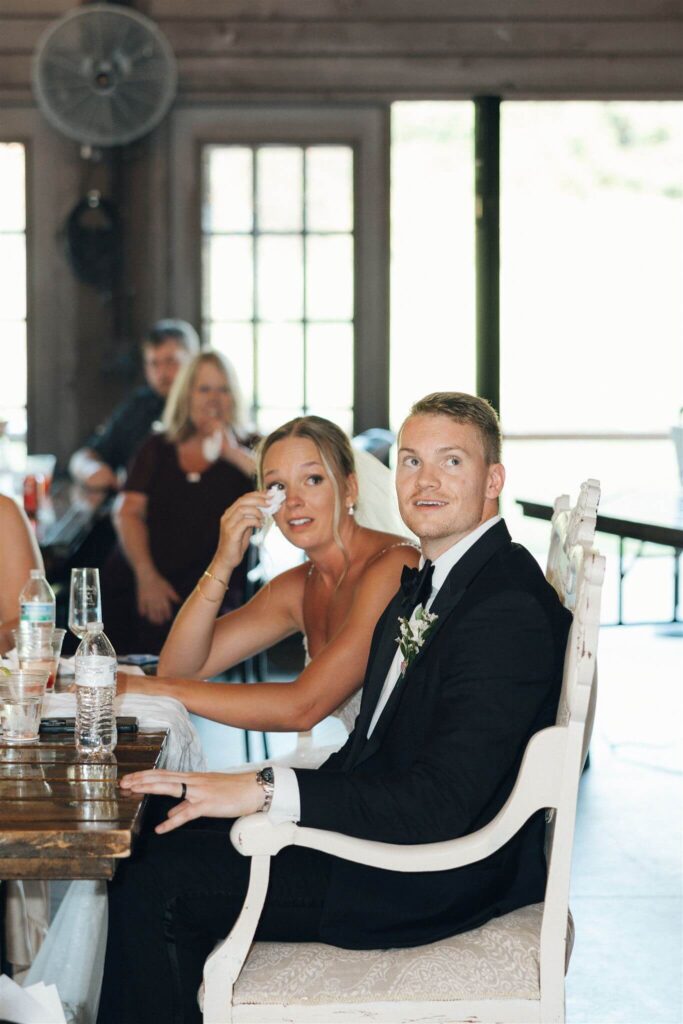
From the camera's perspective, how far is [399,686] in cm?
214

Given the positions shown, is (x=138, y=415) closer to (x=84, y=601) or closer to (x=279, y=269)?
(x=279, y=269)

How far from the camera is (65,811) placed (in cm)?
190

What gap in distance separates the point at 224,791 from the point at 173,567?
10.8 feet

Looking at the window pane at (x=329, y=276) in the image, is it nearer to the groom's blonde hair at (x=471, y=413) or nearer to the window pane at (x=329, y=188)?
the window pane at (x=329, y=188)

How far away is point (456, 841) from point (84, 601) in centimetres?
106

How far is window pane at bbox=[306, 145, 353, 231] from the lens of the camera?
285 inches

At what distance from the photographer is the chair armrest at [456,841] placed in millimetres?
1887

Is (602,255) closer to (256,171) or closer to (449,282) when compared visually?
(449,282)

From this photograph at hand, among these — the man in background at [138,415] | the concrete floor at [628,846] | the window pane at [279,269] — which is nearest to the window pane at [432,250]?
the window pane at [279,269]

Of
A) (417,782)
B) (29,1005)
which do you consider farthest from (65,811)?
(417,782)

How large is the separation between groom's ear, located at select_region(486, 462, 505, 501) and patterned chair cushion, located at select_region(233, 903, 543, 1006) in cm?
68

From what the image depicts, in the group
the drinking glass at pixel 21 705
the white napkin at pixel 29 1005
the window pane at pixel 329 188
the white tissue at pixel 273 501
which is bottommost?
the white napkin at pixel 29 1005

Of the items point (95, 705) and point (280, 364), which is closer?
point (95, 705)

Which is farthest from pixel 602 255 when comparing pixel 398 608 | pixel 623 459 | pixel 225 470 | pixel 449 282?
pixel 398 608
